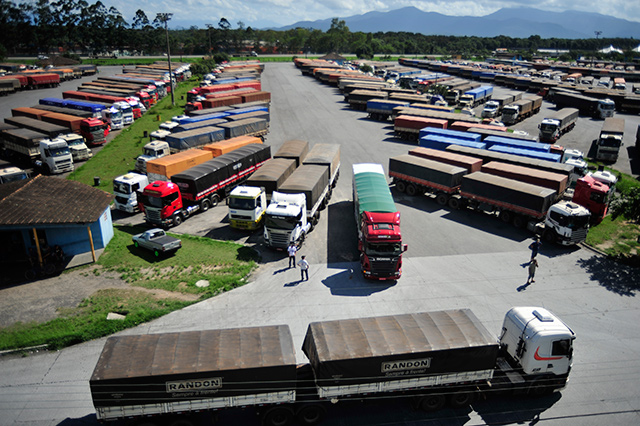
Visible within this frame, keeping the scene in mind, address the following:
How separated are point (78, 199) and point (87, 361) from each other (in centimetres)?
1249

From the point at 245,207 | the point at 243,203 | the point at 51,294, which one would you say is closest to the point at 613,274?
the point at 245,207

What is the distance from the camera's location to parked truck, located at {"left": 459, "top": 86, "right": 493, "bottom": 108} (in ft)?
249

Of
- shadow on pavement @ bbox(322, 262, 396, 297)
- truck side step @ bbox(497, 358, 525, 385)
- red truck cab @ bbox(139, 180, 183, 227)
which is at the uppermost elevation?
red truck cab @ bbox(139, 180, 183, 227)

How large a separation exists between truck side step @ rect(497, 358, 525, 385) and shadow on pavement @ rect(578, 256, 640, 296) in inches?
472

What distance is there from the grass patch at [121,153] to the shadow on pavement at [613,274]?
38.1m

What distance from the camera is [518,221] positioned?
29.8m

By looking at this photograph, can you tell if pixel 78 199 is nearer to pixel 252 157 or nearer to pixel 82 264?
pixel 82 264

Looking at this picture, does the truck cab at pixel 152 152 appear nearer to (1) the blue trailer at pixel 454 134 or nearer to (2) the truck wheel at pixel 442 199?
(2) the truck wheel at pixel 442 199

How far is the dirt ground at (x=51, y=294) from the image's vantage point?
1986 centimetres

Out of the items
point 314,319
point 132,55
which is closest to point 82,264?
point 314,319

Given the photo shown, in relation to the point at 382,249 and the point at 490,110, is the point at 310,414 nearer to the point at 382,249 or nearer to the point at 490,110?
the point at 382,249

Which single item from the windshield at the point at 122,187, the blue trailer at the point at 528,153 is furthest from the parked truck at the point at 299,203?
the blue trailer at the point at 528,153

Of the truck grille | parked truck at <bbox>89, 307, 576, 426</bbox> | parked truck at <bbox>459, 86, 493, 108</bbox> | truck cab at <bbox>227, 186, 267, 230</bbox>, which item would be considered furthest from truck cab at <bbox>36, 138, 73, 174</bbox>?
parked truck at <bbox>459, 86, 493, 108</bbox>

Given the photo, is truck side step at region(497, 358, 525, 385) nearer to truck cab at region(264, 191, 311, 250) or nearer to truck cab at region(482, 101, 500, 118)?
truck cab at region(264, 191, 311, 250)
